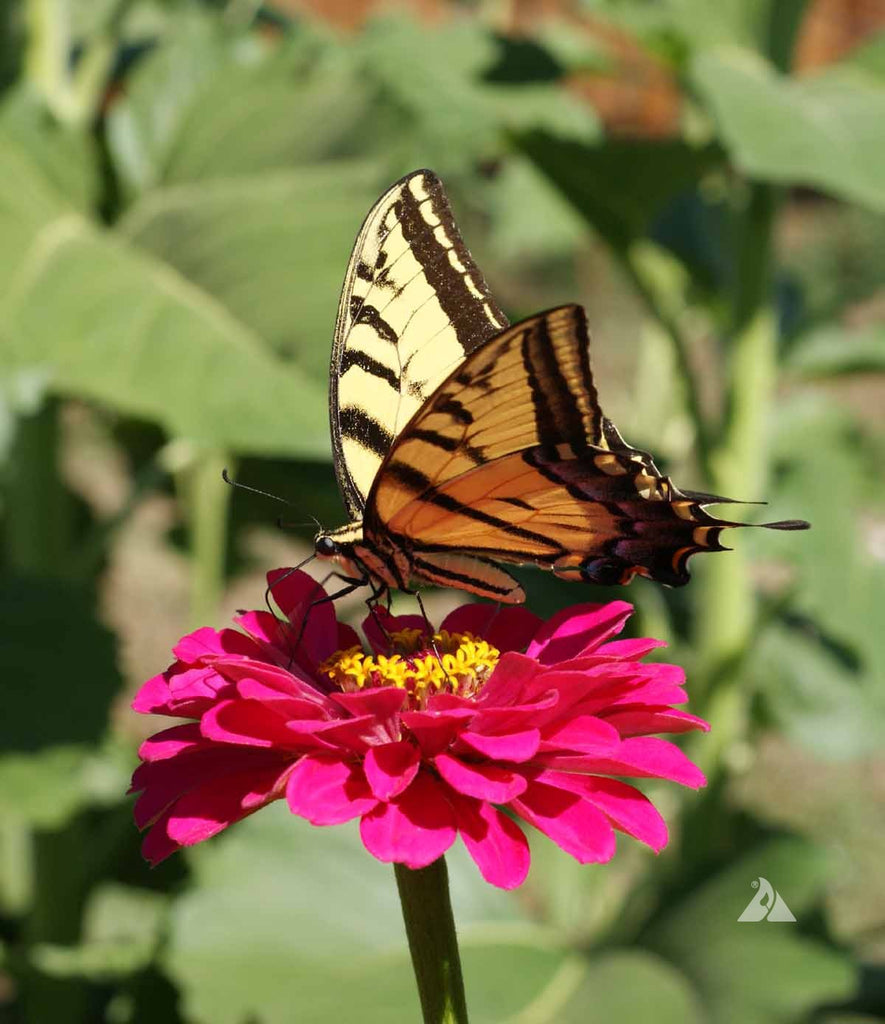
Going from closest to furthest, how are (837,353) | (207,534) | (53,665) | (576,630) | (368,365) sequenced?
(576,630)
(368,365)
(53,665)
(837,353)
(207,534)

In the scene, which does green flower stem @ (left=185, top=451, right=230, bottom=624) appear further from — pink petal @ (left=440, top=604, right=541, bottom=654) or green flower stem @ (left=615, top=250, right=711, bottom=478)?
pink petal @ (left=440, top=604, right=541, bottom=654)

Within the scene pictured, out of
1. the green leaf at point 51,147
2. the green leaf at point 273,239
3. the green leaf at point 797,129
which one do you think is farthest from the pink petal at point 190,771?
the green leaf at point 51,147

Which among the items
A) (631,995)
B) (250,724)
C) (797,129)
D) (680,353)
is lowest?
(631,995)

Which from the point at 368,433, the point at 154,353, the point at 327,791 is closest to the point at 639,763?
the point at 327,791

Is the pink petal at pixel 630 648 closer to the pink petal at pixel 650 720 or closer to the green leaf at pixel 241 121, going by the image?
the pink petal at pixel 650 720

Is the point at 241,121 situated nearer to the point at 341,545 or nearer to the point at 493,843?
the point at 341,545

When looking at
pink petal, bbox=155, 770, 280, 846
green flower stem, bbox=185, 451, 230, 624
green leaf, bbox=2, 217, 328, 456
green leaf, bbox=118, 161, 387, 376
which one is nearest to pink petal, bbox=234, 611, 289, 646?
pink petal, bbox=155, 770, 280, 846

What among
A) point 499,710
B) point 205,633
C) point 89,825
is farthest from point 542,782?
point 89,825
